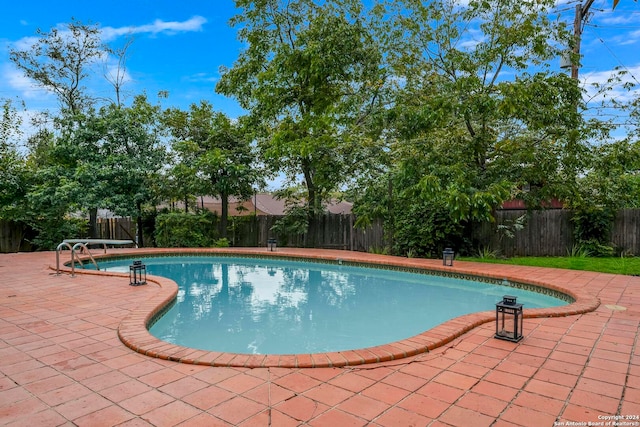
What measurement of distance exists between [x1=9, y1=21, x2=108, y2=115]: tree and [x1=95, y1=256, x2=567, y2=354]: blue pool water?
27.1 ft

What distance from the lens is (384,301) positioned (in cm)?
665

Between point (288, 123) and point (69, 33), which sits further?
point (69, 33)

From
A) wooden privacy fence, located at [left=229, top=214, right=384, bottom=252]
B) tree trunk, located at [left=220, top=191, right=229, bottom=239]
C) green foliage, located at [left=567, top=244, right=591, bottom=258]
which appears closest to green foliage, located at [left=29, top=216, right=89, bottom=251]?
tree trunk, located at [left=220, top=191, right=229, bottom=239]

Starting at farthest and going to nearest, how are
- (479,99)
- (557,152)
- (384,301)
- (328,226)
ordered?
(328,226) < (557,152) < (479,99) < (384,301)

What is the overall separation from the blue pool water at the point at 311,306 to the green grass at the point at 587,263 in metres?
2.06

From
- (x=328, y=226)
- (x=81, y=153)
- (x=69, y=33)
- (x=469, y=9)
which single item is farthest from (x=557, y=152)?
(x=69, y=33)

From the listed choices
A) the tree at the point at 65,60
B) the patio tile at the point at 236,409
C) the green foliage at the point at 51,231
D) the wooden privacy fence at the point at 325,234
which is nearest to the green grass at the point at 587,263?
the wooden privacy fence at the point at 325,234

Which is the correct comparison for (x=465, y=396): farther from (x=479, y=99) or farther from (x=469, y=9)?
(x=469, y=9)

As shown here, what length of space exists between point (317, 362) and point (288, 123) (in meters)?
10.2

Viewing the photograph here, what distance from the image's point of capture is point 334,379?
2873 millimetres

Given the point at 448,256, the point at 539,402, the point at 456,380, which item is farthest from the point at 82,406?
the point at 448,256

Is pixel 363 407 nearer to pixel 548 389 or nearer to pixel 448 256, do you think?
pixel 548 389

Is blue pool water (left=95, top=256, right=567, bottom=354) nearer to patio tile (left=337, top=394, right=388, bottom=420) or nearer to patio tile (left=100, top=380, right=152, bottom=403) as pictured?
patio tile (left=100, top=380, right=152, bottom=403)

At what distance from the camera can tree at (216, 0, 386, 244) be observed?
11461 millimetres
